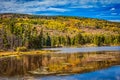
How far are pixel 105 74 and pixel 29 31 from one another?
2.62 metres

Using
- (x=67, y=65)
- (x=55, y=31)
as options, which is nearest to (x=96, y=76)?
(x=67, y=65)

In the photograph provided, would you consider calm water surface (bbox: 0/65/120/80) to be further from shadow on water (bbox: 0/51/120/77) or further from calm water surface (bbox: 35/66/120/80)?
shadow on water (bbox: 0/51/120/77)

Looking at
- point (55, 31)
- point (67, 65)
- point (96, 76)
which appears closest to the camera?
point (96, 76)

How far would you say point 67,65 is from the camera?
1125 cm

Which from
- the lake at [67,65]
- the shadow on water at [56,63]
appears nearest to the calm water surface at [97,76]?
the lake at [67,65]

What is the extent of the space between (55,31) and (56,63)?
112cm

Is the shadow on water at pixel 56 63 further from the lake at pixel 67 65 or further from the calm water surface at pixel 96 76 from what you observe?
the calm water surface at pixel 96 76

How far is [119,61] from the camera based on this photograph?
11.7m

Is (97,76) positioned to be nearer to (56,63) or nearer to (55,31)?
(56,63)

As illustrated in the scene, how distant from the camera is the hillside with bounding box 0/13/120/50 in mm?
11750

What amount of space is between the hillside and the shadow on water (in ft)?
1.14

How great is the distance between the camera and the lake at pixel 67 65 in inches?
420

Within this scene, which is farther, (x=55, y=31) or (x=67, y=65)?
(x=55, y=31)

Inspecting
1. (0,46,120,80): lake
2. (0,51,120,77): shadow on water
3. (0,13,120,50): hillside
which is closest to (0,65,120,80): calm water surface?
(0,46,120,80): lake
